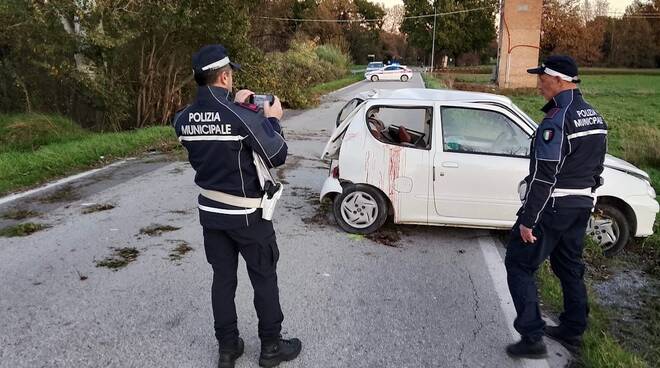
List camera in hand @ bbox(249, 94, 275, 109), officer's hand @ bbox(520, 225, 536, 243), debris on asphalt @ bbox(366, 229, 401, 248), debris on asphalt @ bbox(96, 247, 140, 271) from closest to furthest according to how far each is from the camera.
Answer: camera in hand @ bbox(249, 94, 275, 109) < officer's hand @ bbox(520, 225, 536, 243) < debris on asphalt @ bbox(96, 247, 140, 271) < debris on asphalt @ bbox(366, 229, 401, 248)

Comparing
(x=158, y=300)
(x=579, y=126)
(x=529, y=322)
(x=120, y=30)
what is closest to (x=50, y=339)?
(x=158, y=300)

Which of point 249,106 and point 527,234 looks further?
point 527,234

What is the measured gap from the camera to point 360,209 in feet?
20.9

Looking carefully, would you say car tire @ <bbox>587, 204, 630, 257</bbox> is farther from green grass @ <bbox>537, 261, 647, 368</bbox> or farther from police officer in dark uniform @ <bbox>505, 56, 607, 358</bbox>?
police officer in dark uniform @ <bbox>505, 56, 607, 358</bbox>

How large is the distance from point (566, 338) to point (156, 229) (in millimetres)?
4379

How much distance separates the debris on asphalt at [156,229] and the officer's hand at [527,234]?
403cm

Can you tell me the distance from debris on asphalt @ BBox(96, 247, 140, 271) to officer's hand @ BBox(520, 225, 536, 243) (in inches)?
139

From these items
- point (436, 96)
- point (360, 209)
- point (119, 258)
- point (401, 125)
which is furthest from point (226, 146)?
point (401, 125)

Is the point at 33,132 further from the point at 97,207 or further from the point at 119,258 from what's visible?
the point at 119,258

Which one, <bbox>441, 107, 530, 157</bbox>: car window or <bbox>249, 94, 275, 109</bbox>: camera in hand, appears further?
<bbox>441, 107, 530, 157</bbox>: car window

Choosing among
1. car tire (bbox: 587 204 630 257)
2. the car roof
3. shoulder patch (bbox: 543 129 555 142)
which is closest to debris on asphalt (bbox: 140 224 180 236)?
the car roof

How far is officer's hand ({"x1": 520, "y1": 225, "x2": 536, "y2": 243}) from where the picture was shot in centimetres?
362

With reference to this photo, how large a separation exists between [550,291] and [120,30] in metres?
11.8

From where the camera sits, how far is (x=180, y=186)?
28.3 ft
